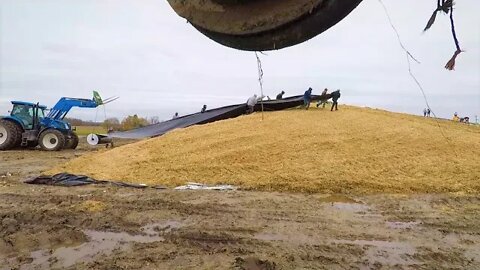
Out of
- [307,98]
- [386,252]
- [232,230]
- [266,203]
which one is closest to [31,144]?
[307,98]

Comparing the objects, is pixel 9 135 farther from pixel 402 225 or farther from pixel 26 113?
pixel 402 225

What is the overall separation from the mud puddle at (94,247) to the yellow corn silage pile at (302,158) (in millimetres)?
2662

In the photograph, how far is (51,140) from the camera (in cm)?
1211

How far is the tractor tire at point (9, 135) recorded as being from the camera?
462 inches

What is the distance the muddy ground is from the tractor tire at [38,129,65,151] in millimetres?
5931

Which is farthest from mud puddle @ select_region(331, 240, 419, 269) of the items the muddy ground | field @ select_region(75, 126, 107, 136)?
field @ select_region(75, 126, 107, 136)

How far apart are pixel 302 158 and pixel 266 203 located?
233cm

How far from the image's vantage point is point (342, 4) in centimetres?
80

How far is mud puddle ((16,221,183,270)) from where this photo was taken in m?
3.34

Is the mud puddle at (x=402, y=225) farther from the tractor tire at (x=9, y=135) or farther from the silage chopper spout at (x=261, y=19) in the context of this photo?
the tractor tire at (x=9, y=135)

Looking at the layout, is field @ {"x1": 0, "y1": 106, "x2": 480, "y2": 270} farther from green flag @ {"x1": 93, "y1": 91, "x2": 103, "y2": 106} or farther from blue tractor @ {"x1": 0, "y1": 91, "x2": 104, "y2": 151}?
green flag @ {"x1": 93, "y1": 91, "x2": 103, "y2": 106}

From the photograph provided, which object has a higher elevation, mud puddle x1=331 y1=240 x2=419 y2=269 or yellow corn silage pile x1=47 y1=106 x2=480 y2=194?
yellow corn silage pile x1=47 y1=106 x2=480 y2=194

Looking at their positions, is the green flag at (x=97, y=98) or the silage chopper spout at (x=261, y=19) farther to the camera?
the green flag at (x=97, y=98)

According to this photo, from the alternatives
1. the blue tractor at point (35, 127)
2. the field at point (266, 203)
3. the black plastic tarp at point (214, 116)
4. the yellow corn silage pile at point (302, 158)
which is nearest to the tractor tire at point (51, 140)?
the blue tractor at point (35, 127)
